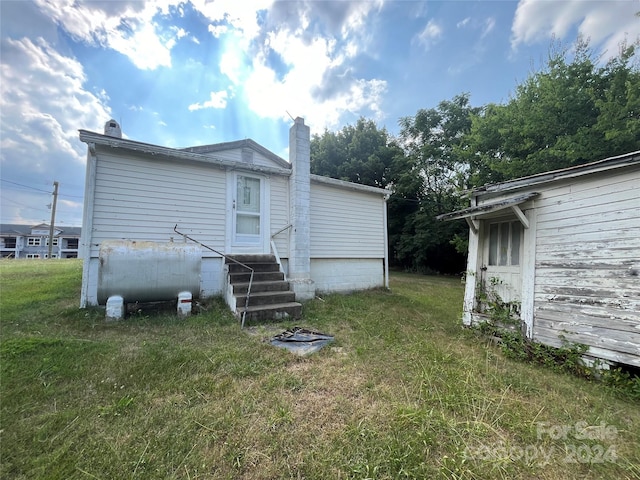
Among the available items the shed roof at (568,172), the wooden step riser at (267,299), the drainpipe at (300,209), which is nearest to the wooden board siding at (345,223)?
the drainpipe at (300,209)

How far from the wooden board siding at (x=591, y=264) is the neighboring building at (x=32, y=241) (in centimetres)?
4551

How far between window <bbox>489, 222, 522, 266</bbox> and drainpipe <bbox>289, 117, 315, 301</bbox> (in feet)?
12.2

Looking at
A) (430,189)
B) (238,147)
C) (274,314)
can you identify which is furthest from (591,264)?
(430,189)

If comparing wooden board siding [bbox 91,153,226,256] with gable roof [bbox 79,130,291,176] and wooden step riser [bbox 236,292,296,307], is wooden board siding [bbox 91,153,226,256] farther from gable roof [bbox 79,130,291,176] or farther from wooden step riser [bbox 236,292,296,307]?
wooden step riser [bbox 236,292,296,307]

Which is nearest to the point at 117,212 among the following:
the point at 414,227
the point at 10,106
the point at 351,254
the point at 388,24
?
the point at 10,106

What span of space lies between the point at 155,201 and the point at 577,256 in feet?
22.1

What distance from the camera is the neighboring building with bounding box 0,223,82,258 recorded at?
31.4 meters

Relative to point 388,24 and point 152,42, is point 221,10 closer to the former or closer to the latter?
point 152,42

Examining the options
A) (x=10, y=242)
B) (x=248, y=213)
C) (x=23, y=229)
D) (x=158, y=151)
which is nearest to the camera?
(x=158, y=151)

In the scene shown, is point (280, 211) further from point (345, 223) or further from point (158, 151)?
point (158, 151)

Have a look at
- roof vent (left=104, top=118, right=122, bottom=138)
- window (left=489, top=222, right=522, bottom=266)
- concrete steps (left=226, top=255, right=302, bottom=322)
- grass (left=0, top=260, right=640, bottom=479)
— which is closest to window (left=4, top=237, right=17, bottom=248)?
roof vent (left=104, top=118, right=122, bottom=138)

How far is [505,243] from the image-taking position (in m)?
4.14

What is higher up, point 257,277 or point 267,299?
point 257,277

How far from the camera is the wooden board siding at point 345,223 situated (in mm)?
6734
